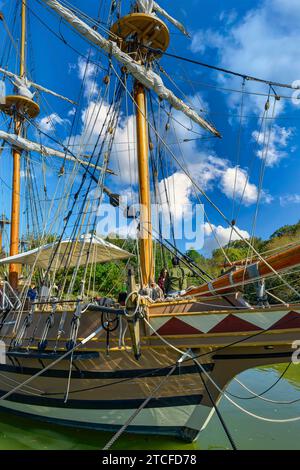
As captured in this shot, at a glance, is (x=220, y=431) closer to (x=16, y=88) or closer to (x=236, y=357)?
(x=236, y=357)

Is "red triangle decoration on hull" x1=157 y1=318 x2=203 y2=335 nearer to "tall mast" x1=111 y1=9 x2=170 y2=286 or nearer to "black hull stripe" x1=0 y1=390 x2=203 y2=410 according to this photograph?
"black hull stripe" x1=0 y1=390 x2=203 y2=410

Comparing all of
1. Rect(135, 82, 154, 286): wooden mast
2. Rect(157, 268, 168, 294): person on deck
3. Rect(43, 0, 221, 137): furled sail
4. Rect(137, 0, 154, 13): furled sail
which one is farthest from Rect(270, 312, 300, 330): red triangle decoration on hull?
Rect(137, 0, 154, 13): furled sail

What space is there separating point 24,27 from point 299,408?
2451 centimetres

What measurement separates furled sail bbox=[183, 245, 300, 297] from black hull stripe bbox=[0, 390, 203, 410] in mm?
1860

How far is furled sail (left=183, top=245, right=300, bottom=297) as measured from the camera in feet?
16.0

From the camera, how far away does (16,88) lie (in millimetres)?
20875

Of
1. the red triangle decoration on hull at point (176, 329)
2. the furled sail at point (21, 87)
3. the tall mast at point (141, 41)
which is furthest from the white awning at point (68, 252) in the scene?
the furled sail at point (21, 87)

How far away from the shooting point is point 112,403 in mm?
6684

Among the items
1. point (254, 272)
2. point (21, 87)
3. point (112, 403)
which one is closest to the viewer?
point (254, 272)

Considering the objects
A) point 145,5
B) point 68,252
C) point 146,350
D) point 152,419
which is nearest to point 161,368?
point 146,350

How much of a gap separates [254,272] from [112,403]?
12.1 ft

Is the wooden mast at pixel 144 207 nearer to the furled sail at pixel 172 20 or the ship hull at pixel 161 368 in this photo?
the ship hull at pixel 161 368

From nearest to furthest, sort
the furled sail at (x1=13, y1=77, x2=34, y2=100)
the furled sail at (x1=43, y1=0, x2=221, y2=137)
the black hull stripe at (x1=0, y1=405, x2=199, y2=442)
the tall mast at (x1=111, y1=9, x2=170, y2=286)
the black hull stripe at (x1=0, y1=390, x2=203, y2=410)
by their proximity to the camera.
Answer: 1. the black hull stripe at (x1=0, y1=390, x2=203, y2=410)
2. the black hull stripe at (x1=0, y1=405, x2=199, y2=442)
3. the tall mast at (x1=111, y1=9, x2=170, y2=286)
4. the furled sail at (x1=43, y1=0, x2=221, y2=137)
5. the furled sail at (x1=13, y1=77, x2=34, y2=100)

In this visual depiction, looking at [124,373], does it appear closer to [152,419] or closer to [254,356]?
[152,419]
